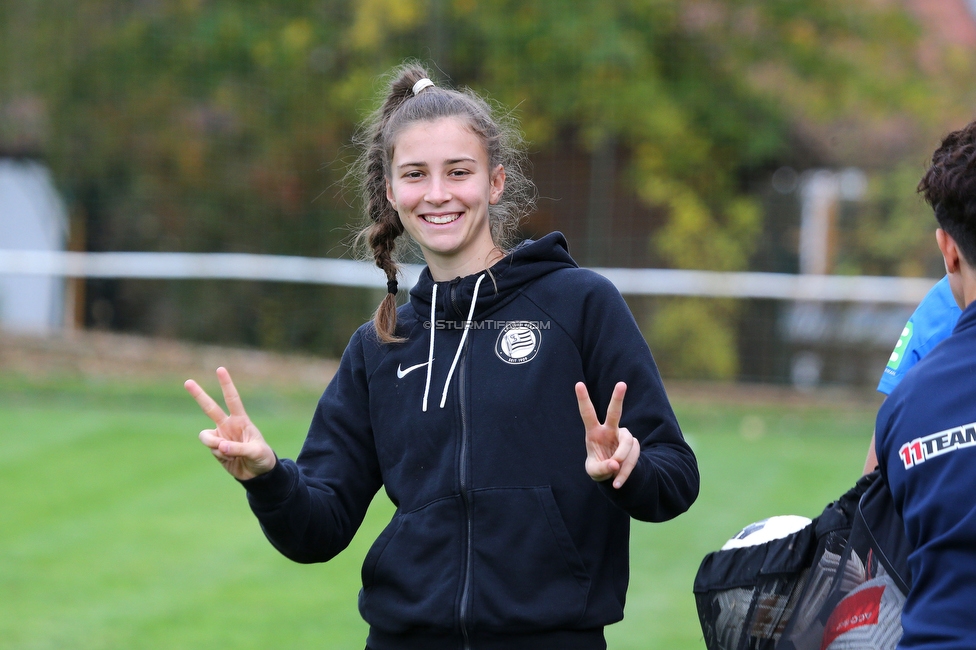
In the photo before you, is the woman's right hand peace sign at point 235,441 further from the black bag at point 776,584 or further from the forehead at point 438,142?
the black bag at point 776,584

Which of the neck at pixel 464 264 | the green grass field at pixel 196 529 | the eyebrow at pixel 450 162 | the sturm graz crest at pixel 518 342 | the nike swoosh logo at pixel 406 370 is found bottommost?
the green grass field at pixel 196 529

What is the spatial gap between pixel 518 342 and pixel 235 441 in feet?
1.96

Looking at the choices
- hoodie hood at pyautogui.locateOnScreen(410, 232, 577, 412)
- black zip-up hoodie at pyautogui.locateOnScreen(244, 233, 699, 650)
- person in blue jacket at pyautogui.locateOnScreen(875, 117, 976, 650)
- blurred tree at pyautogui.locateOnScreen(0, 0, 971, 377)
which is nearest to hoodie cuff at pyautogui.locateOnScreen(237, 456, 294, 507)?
black zip-up hoodie at pyautogui.locateOnScreen(244, 233, 699, 650)

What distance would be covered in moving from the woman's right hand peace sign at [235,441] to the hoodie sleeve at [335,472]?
110 millimetres

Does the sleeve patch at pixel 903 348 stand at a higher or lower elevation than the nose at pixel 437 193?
lower

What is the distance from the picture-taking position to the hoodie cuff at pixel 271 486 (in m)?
2.31

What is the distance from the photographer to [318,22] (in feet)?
40.5

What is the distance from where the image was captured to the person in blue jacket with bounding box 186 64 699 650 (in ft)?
7.48

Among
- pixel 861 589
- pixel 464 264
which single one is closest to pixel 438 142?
pixel 464 264

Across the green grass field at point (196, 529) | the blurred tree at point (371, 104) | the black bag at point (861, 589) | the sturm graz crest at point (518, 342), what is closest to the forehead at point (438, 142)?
the sturm graz crest at point (518, 342)

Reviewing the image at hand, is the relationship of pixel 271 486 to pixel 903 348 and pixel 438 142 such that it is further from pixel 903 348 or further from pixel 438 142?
pixel 903 348

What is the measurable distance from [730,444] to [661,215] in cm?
406

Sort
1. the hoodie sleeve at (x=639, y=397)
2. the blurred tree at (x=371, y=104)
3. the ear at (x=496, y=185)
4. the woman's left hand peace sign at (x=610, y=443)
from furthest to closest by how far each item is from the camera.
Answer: the blurred tree at (x=371, y=104) < the ear at (x=496, y=185) < the hoodie sleeve at (x=639, y=397) < the woman's left hand peace sign at (x=610, y=443)

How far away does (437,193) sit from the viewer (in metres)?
2.49
